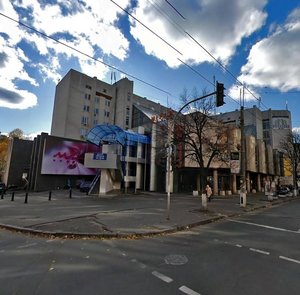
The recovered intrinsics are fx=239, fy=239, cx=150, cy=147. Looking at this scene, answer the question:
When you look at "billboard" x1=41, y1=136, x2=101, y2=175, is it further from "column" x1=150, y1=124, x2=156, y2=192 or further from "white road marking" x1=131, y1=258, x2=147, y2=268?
"white road marking" x1=131, y1=258, x2=147, y2=268

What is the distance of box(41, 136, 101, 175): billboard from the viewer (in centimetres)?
3741

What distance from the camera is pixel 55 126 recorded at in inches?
2174

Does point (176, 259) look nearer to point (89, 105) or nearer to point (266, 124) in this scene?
point (89, 105)

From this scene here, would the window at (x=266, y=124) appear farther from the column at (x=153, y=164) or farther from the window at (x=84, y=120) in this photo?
the window at (x=84, y=120)

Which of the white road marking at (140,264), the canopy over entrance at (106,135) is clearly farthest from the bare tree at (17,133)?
the white road marking at (140,264)

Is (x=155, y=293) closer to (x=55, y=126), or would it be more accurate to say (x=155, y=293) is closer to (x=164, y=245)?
(x=164, y=245)

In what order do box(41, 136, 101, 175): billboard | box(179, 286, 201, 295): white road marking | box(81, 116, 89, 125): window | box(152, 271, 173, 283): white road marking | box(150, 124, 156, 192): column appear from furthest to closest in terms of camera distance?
1. box(81, 116, 89, 125): window
2. box(150, 124, 156, 192): column
3. box(41, 136, 101, 175): billboard
4. box(152, 271, 173, 283): white road marking
5. box(179, 286, 201, 295): white road marking

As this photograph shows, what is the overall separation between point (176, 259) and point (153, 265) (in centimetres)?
79

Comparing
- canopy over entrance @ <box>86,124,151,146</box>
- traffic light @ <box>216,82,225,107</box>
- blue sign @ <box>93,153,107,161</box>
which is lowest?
blue sign @ <box>93,153,107,161</box>

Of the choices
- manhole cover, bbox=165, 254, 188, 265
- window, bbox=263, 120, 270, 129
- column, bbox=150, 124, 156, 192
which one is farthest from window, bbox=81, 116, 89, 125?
window, bbox=263, 120, 270, 129

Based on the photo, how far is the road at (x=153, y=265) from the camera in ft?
15.1

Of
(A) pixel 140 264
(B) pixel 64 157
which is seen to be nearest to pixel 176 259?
(A) pixel 140 264

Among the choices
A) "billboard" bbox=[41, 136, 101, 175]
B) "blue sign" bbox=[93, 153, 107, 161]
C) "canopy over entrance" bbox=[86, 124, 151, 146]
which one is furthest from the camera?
"billboard" bbox=[41, 136, 101, 175]

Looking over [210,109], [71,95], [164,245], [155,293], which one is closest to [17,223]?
[164,245]
